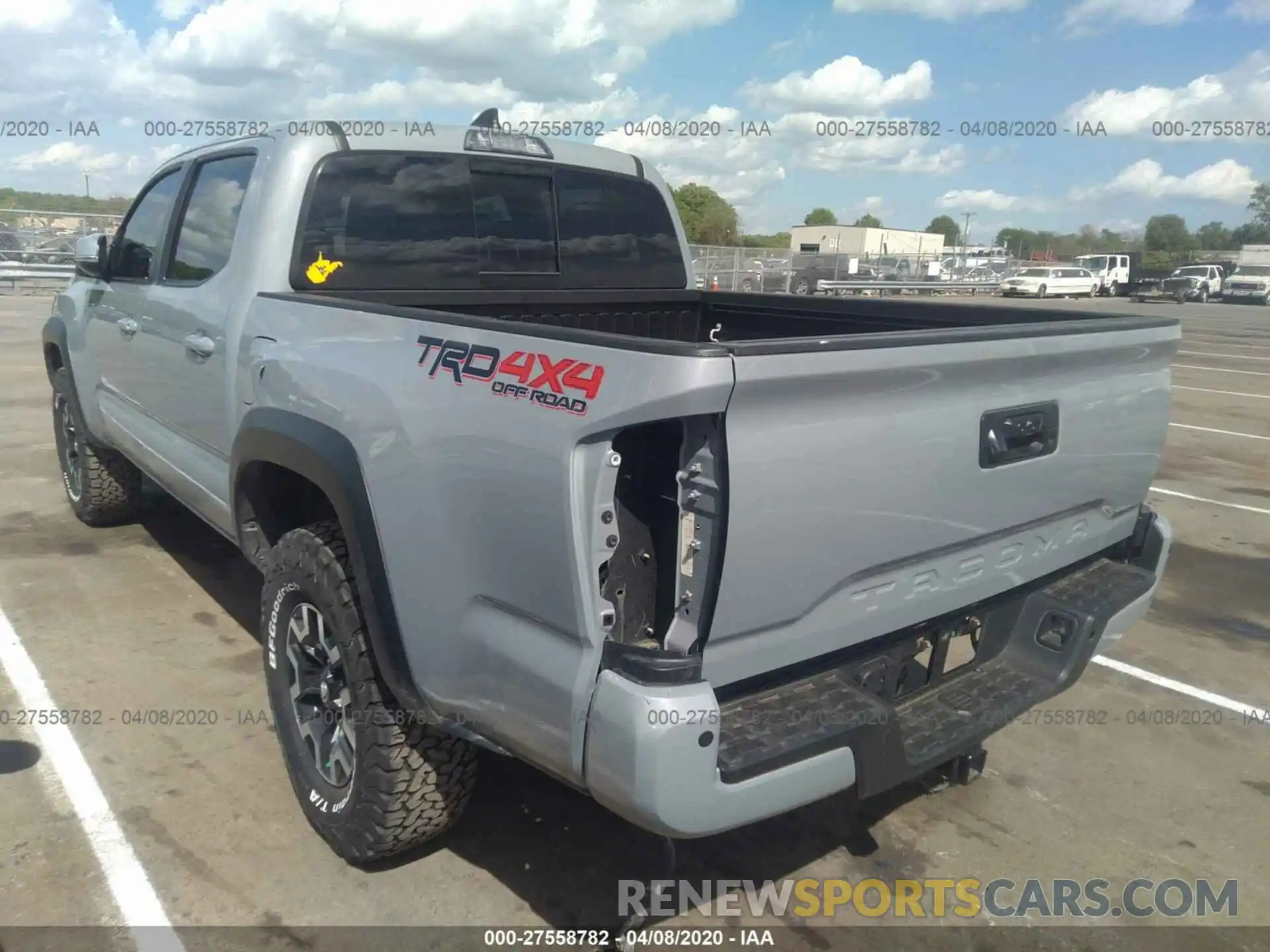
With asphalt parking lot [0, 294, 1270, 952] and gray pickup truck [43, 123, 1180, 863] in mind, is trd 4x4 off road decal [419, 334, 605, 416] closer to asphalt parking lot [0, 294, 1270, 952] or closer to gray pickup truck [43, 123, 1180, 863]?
gray pickup truck [43, 123, 1180, 863]

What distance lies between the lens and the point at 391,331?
2.56 metres

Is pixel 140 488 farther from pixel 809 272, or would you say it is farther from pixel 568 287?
pixel 809 272

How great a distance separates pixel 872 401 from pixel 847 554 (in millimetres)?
346

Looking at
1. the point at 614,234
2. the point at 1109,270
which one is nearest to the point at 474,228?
the point at 614,234

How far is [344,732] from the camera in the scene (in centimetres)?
285

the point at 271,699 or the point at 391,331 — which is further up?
the point at 391,331

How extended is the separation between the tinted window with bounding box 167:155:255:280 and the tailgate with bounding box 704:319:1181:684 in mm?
2426

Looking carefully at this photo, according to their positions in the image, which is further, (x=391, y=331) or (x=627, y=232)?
(x=627, y=232)

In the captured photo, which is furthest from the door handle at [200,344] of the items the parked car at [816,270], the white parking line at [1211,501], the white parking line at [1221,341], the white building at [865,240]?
the white building at [865,240]

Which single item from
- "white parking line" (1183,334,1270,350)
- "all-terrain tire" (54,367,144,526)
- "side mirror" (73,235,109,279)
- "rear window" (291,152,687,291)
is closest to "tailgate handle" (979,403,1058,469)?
"rear window" (291,152,687,291)

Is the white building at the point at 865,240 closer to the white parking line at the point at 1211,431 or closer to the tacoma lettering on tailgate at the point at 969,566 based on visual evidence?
the white parking line at the point at 1211,431

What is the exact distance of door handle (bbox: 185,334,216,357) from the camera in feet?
11.7

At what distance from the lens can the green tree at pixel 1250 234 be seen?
9152cm

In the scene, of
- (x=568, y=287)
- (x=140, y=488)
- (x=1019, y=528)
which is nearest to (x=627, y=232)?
(x=568, y=287)
